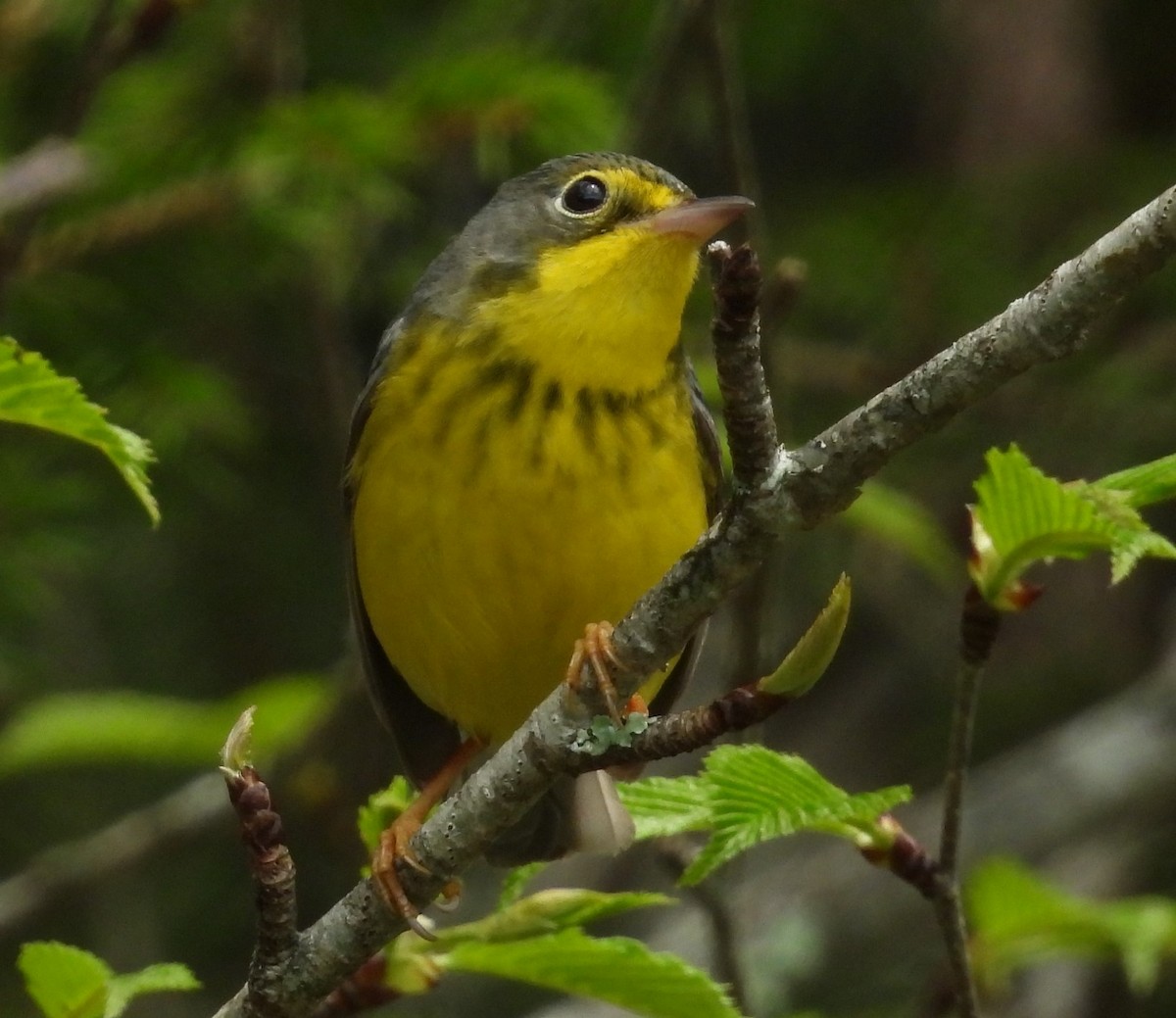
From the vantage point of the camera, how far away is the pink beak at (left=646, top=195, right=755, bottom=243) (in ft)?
12.2

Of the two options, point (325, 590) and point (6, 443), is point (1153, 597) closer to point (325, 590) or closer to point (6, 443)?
point (325, 590)

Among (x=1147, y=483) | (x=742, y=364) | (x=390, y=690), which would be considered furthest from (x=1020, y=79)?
(x=742, y=364)

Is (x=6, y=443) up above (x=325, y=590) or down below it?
above

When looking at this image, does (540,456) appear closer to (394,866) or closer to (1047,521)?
(394,866)

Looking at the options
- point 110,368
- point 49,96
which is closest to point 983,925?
point 110,368

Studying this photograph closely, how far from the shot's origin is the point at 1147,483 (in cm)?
234

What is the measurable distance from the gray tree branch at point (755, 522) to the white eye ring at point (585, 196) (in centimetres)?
174

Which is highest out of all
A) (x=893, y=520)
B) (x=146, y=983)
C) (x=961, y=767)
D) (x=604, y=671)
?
(x=604, y=671)

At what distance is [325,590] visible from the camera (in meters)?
6.96

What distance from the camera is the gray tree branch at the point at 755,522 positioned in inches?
85.7

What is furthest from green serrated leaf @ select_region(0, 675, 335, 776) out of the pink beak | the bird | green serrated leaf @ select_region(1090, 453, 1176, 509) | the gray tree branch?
green serrated leaf @ select_region(1090, 453, 1176, 509)

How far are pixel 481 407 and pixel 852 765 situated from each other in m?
3.59

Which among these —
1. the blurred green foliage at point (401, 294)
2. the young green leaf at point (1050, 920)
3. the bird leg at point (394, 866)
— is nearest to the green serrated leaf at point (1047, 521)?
the bird leg at point (394, 866)

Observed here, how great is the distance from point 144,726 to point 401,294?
1933mm
